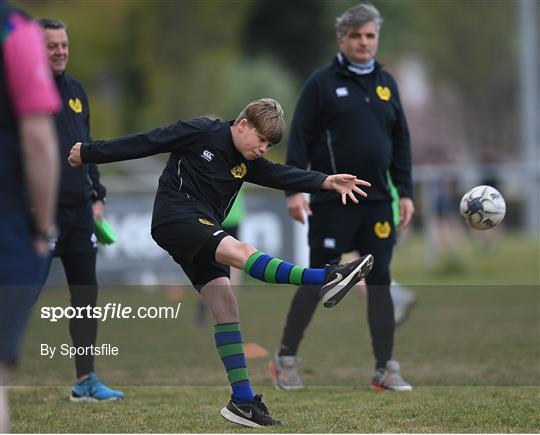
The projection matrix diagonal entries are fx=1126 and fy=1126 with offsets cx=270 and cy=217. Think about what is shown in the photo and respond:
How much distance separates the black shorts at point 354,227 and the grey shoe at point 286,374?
0.78 meters

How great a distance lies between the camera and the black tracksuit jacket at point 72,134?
6.75 m

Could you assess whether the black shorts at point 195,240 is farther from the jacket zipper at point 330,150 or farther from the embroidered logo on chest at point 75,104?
the jacket zipper at point 330,150

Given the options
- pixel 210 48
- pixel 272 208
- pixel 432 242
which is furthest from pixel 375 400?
pixel 210 48

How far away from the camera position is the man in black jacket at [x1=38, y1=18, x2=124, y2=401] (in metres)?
6.73

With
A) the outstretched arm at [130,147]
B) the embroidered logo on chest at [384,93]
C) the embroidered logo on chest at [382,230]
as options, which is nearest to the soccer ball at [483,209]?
the embroidered logo on chest at [382,230]

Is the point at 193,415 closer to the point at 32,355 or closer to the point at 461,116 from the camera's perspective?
Answer: the point at 32,355

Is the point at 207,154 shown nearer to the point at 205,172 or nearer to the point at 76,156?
the point at 205,172

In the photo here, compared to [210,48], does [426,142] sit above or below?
below

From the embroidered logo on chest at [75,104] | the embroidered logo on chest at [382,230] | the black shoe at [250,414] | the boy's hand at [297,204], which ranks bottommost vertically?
the black shoe at [250,414]

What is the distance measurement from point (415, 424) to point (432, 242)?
42.7 ft

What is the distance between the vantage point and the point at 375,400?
6.87 meters

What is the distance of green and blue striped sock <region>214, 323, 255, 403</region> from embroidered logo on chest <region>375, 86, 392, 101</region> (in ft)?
7.30

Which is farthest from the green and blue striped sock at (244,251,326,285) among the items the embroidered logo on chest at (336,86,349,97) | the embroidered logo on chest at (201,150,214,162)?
the embroidered logo on chest at (336,86,349,97)

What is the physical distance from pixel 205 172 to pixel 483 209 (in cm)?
208
